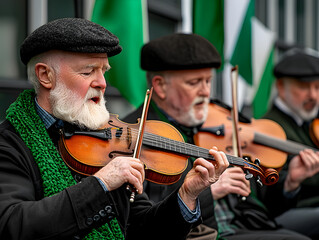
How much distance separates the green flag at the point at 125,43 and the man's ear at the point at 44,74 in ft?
5.20

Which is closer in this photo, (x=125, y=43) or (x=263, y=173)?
(x=263, y=173)

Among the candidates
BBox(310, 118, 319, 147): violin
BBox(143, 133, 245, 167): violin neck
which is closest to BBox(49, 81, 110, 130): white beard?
BBox(143, 133, 245, 167): violin neck

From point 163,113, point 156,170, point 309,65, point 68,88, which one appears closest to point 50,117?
point 68,88

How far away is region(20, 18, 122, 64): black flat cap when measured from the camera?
2.01 meters

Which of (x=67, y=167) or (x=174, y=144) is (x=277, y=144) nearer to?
(x=174, y=144)

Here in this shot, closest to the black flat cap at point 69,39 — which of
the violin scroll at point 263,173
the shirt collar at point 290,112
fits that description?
the violin scroll at point 263,173

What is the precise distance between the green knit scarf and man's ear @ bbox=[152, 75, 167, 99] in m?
1.22

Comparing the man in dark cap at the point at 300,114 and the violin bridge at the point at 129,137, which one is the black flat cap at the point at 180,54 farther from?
the man in dark cap at the point at 300,114

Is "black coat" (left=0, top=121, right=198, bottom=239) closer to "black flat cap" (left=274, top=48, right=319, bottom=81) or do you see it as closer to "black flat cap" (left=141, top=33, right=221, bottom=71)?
"black flat cap" (left=141, top=33, right=221, bottom=71)

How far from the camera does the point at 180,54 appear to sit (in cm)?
308

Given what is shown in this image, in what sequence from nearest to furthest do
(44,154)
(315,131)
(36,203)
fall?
(36,203) < (44,154) < (315,131)

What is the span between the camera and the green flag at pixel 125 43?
12.3ft

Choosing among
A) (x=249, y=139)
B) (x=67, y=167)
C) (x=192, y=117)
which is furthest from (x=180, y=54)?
(x=67, y=167)

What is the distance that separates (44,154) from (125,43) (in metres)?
2.00
